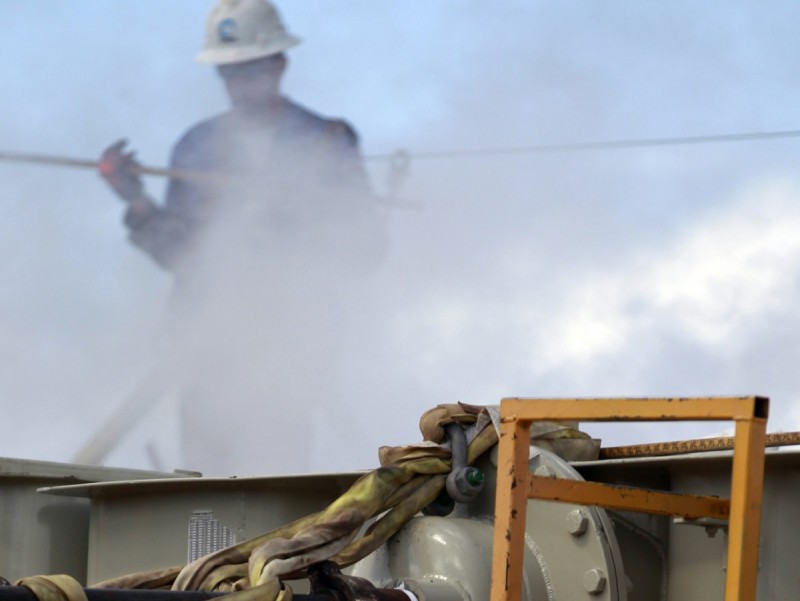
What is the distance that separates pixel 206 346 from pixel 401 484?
23.3 feet

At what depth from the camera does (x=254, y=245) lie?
10906mm

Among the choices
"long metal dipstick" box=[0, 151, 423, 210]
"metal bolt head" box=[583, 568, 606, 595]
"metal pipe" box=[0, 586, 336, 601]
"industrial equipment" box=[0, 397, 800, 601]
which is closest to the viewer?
"metal pipe" box=[0, 586, 336, 601]

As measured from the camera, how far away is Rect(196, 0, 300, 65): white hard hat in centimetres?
1121

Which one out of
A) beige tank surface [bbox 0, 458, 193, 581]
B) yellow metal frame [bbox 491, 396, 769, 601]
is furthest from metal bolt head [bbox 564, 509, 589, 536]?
beige tank surface [bbox 0, 458, 193, 581]

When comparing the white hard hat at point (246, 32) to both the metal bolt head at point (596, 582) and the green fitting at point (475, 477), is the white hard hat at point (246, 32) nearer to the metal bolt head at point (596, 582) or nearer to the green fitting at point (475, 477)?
the green fitting at point (475, 477)

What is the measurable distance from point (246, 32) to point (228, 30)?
0.18 metres

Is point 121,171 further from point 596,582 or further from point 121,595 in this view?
point 121,595

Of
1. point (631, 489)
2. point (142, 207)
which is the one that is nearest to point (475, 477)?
point (631, 489)

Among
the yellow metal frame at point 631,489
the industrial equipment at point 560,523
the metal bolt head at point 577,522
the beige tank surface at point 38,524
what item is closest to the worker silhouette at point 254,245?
the beige tank surface at point 38,524

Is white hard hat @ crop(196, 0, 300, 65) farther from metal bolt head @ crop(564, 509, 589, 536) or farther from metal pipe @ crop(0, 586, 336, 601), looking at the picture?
metal pipe @ crop(0, 586, 336, 601)

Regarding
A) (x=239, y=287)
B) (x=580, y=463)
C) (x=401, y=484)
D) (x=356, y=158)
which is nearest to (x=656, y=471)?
(x=580, y=463)

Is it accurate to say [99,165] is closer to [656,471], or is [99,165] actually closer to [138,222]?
[138,222]

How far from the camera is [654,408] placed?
3361 millimetres

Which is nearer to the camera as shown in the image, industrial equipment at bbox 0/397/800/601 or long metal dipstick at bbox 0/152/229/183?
industrial equipment at bbox 0/397/800/601
